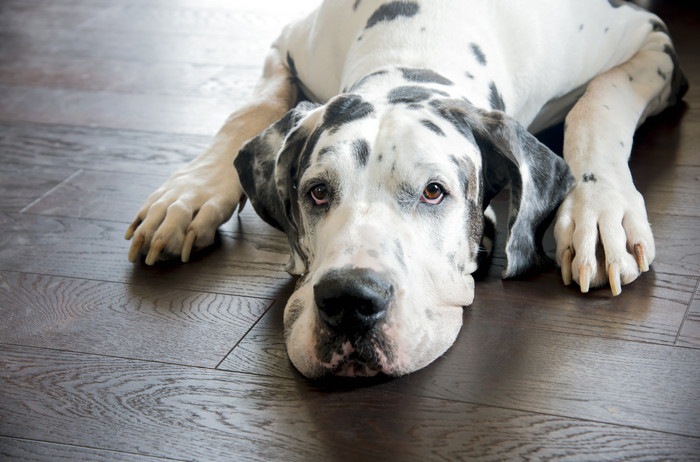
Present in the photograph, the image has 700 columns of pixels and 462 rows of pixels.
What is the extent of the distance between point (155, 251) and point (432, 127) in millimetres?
860

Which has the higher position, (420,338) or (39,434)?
(420,338)

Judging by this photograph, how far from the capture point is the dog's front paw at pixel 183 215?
8.11ft

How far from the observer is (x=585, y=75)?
280 cm

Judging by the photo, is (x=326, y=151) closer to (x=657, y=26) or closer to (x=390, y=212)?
(x=390, y=212)

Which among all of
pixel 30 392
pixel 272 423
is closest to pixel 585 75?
pixel 272 423

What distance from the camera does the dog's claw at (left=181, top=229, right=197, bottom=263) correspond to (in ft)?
8.11

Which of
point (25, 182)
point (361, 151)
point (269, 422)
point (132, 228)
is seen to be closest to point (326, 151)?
point (361, 151)

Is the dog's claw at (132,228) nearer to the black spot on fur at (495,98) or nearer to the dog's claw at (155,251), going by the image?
the dog's claw at (155,251)

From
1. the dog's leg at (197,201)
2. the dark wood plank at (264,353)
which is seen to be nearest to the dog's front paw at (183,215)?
Answer: the dog's leg at (197,201)

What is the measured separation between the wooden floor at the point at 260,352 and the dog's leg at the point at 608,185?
0.06 metres

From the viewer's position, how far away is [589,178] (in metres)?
2.38

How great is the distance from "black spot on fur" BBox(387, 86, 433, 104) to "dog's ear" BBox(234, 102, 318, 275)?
0.68 ft

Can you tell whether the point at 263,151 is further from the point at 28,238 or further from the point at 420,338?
the point at 28,238

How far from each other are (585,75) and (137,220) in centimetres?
138
